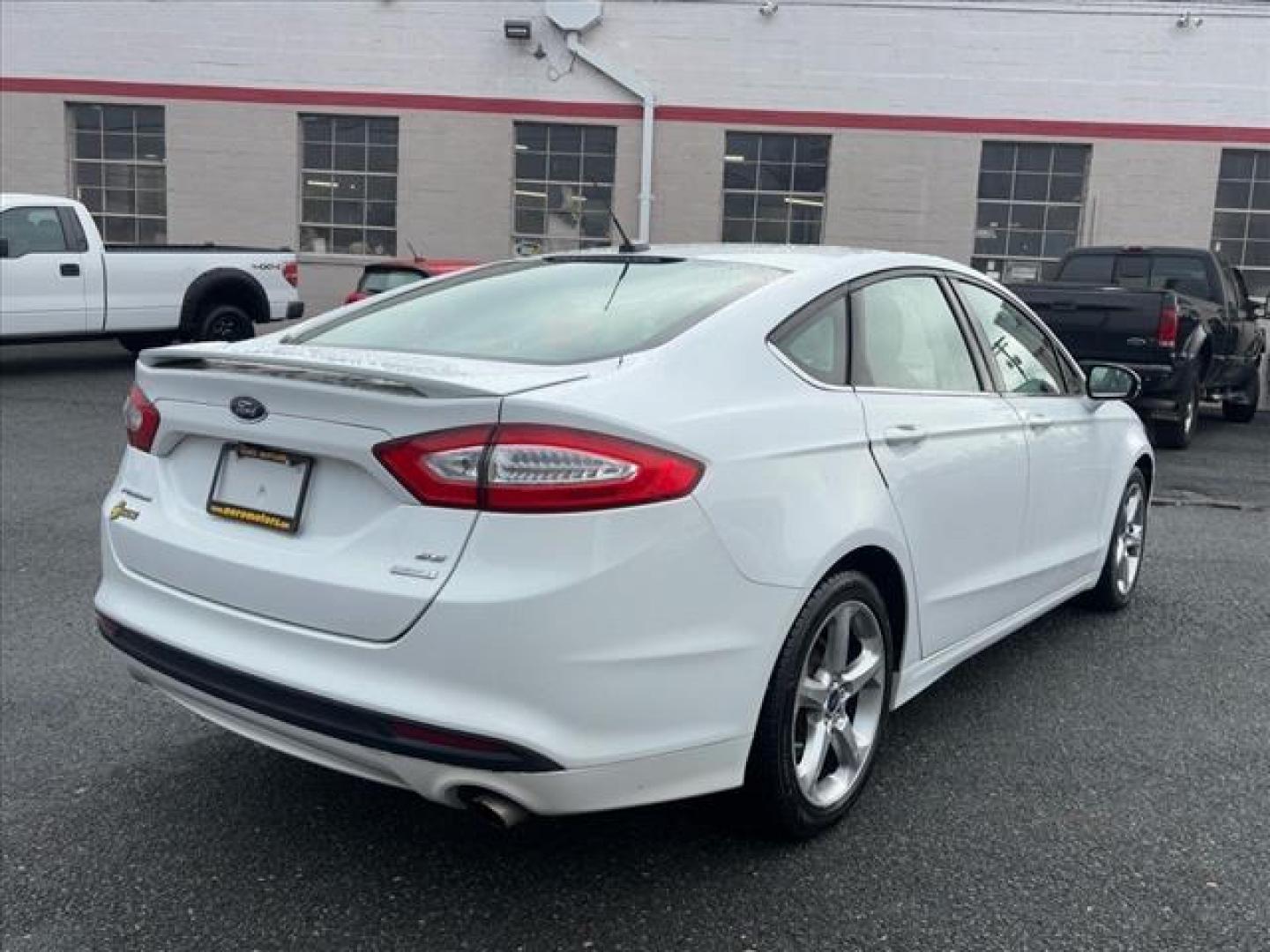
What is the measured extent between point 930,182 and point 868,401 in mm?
15330

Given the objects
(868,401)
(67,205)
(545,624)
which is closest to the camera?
(545,624)

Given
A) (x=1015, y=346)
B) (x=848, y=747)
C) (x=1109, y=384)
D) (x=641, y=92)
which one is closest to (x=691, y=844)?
(x=848, y=747)

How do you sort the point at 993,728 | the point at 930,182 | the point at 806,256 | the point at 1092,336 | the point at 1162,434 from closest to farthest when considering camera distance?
the point at 806,256
the point at 993,728
the point at 1092,336
the point at 1162,434
the point at 930,182

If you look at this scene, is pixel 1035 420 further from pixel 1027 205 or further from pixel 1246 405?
pixel 1027 205

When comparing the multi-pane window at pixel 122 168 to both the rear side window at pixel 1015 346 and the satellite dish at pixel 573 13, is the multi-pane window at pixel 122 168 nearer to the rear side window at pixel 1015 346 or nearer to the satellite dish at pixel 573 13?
the satellite dish at pixel 573 13

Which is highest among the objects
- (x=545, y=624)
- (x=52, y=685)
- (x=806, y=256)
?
(x=806, y=256)

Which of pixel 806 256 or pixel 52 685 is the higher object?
pixel 806 256

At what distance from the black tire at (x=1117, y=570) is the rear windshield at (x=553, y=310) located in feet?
8.33

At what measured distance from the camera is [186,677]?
9.39 ft

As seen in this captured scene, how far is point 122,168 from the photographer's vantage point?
19.3 metres

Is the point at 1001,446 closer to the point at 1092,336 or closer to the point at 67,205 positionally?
the point at 1092,336

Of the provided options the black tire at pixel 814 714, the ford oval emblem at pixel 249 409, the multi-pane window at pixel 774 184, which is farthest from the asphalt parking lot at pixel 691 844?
the multi-pane window at pixel 774 184

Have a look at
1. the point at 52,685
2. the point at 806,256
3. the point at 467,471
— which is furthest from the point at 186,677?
the point at 806,256

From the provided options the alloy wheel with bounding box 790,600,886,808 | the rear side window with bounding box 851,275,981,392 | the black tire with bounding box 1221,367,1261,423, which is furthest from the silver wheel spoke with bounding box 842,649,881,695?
the black tire with bounding box 1221,367,1261,423
